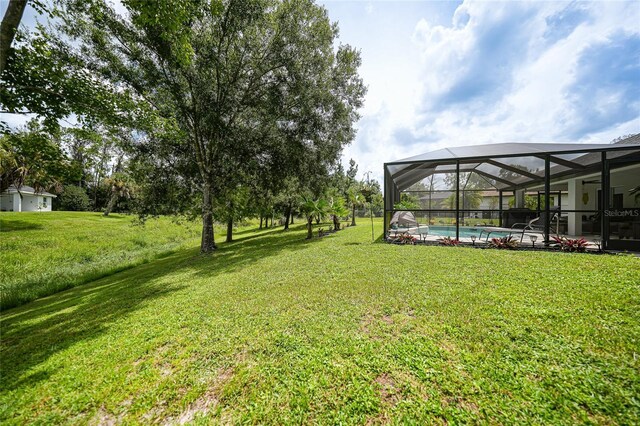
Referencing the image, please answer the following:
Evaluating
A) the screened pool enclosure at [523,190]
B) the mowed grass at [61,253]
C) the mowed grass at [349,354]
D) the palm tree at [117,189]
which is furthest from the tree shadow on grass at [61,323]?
the palm tree at [117,189]

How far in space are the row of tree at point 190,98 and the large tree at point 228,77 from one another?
53 mm

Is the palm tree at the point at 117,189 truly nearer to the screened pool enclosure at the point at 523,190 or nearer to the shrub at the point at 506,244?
the screened pool enclosure at the point at 523,190

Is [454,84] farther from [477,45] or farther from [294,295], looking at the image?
[294,295]

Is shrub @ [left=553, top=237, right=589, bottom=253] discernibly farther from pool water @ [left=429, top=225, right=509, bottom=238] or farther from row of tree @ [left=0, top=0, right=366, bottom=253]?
row of tree @ [left=0, top=0, right=366, bottom=253]

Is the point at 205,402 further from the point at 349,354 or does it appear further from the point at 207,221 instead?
the point at 207,221

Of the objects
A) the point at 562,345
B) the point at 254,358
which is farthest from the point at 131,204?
the point at 562,345

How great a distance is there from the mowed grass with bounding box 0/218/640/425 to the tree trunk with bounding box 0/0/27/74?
552cm

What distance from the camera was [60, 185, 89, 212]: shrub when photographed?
36.0 m

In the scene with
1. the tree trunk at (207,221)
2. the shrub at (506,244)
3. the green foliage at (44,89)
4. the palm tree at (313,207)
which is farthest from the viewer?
the palm tree at (313,207)

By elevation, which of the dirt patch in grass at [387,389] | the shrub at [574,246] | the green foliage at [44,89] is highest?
the green foliage at [44,89]

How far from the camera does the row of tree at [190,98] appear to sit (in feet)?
18.5

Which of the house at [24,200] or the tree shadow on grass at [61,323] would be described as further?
the house at [24,200]

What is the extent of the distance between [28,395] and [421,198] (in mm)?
15801

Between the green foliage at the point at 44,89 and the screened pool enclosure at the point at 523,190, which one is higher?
the green foliage at the point at 44,89
